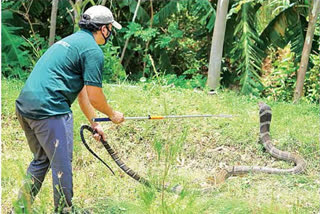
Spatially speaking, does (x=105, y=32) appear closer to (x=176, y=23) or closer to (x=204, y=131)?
(x=204, y=131)

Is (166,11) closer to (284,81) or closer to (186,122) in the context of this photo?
(284,81)

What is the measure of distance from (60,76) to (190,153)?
99.9 inches

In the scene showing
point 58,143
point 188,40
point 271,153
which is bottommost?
point 271,153

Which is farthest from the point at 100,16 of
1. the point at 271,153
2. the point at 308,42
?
the point at 308,42

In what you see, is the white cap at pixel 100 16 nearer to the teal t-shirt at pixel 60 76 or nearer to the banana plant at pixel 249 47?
the teal t-shirt at pixel 60 76

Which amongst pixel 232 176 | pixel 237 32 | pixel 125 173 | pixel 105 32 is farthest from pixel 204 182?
pixel 237 32

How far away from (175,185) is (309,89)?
251 inches

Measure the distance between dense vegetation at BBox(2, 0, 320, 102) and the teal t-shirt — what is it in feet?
13.0

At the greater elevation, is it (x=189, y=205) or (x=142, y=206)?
(x=189, y=205)

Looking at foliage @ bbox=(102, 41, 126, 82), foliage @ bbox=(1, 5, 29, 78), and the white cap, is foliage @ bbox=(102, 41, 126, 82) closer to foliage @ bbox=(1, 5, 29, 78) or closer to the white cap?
foliage @ bbox=(1, 5, 29, 78)

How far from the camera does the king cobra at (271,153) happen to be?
562cm

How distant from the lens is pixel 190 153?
244 inches

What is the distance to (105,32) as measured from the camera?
14.1ft

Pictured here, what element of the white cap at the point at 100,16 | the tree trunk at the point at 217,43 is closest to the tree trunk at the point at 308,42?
the tree trunk at the point at 217,43
